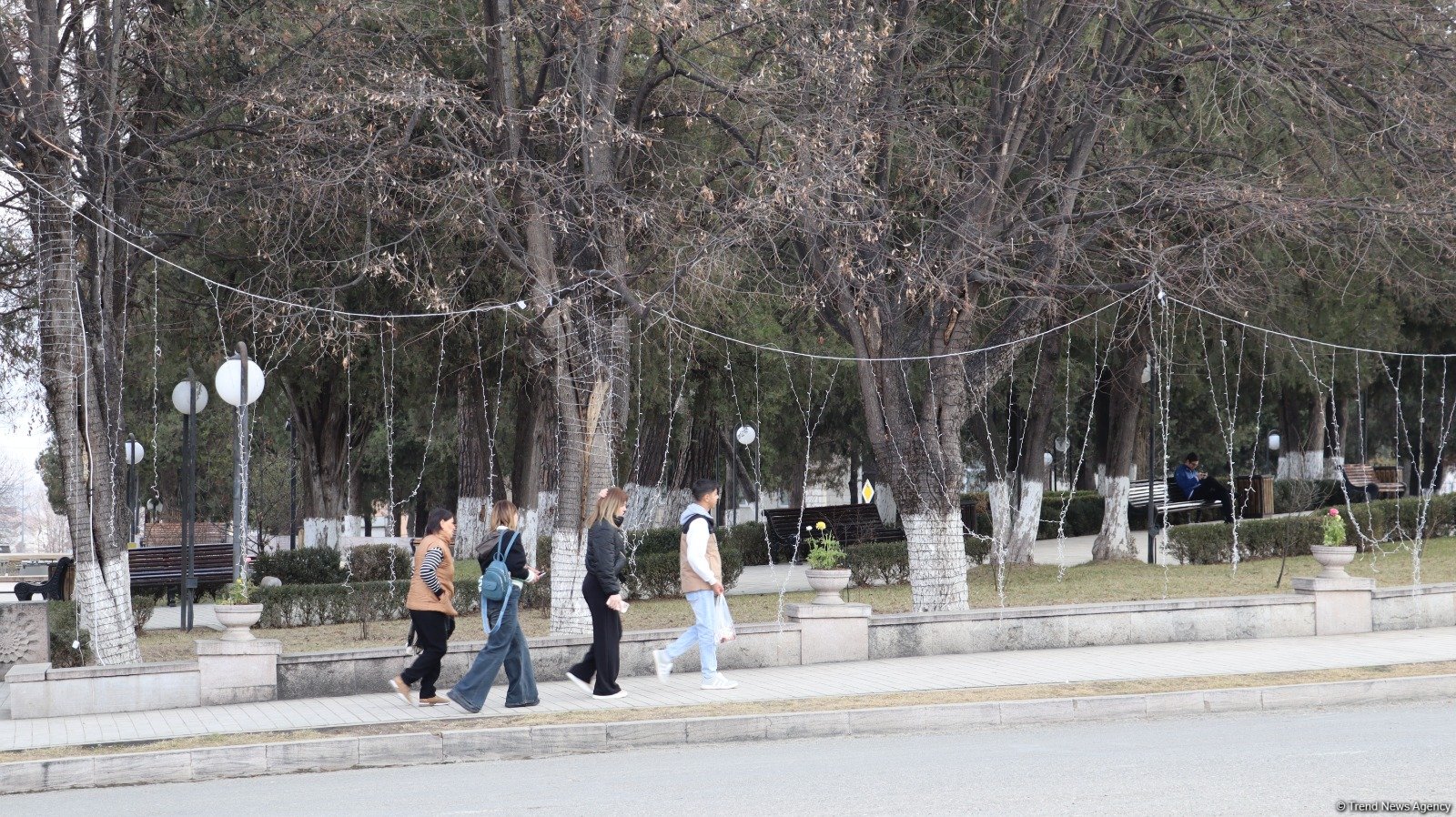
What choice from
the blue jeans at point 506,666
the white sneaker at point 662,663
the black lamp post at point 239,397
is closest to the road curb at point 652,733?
the blue jeans at point 506,666

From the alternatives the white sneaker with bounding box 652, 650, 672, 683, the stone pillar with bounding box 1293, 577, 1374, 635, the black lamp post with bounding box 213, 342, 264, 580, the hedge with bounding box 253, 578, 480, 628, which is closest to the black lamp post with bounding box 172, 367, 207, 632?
the black lamp post with bounding box 213, 342, 264, 580

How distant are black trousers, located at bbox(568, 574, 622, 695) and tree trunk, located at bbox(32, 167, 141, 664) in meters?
5.44

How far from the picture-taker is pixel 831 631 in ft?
42.4

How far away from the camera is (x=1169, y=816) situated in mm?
6734

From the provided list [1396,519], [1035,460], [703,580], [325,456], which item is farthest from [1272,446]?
[703,580]

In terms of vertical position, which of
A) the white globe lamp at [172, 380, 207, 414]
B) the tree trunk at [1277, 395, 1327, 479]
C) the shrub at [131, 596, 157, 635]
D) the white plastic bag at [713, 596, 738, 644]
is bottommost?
the shrub at [131, 596, 157, 635]

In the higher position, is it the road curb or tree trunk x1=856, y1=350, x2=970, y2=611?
tree trunk x1=856, y1=350, x2=970, y2=611

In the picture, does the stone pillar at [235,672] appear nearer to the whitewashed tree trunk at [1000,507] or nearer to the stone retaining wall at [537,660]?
the stone retaining wall at [537,660]

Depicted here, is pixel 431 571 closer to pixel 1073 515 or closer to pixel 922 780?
pixel 922 780

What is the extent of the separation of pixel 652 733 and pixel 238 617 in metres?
3.87

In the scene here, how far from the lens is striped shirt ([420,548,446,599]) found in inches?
410

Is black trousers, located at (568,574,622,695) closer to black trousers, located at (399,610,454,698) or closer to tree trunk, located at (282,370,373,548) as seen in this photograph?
black trousers, located at (399,610,454,698)

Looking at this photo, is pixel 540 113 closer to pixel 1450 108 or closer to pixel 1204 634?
pixel 1204 634

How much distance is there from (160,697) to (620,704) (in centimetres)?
375
